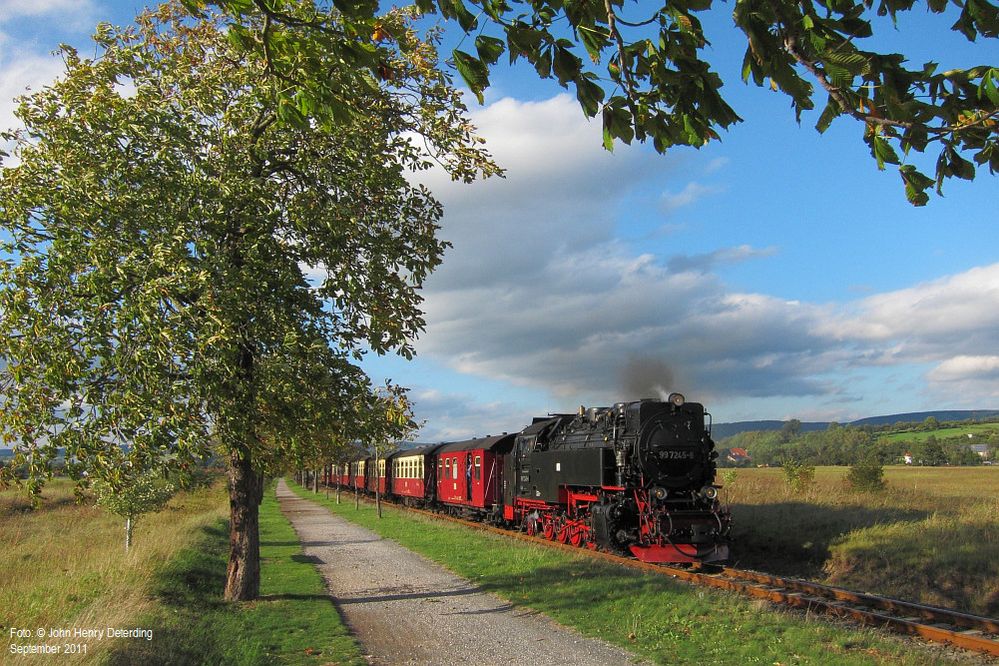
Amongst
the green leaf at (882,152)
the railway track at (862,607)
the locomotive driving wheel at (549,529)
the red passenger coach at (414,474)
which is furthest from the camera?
the red passenger coach at (414,474)

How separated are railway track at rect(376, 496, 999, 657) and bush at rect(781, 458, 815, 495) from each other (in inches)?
414

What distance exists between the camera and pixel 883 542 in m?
15.9

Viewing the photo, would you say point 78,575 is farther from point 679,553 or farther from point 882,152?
point 882,152

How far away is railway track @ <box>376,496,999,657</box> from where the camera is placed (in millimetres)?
9117

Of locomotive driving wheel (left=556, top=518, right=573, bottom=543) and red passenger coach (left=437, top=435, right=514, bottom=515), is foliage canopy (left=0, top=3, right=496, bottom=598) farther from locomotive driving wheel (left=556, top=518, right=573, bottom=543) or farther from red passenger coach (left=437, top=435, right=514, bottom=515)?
red passenger coach (left=437, top=435, right=514, bottom=515)

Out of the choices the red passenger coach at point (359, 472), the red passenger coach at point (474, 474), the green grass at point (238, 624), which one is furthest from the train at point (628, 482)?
the red passenger coach at point (359, 472)

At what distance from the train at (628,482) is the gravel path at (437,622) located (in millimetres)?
2695

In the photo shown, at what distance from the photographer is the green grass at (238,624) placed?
307 inches

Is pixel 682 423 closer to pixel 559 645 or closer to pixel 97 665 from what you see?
pixel 559 645

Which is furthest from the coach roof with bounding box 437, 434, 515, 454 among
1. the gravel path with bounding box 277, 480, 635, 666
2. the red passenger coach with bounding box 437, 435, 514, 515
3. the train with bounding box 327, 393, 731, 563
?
the gravel path with bounding box 277, 480, 635, 666

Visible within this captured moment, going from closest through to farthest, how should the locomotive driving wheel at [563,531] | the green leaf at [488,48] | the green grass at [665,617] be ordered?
the green leaf at [488,48] → the green grass at [665,617] → the locomotive driving wheel at [563,531]

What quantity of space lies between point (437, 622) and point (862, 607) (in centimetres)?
657

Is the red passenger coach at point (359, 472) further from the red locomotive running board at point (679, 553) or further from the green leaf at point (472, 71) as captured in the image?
the green leaf at point (472, 71)

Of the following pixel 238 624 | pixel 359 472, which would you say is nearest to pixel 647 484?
pixel 238 624
